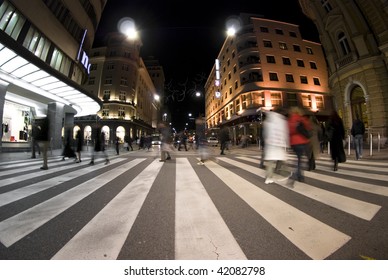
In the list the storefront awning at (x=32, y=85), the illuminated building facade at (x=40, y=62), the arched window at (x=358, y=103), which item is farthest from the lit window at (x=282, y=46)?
the storefront awning at (x=32, y=85)

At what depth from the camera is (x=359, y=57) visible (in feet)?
54.3

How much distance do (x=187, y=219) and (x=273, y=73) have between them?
120 ft

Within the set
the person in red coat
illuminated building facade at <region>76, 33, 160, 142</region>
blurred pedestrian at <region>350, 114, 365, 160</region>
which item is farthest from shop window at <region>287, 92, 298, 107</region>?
the person in red coat

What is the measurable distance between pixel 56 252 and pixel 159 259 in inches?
38.5

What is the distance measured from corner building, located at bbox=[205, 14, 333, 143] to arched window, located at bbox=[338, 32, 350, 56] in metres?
13.6

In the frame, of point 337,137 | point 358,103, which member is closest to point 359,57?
point 358,103

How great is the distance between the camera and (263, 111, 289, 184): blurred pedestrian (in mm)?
4566

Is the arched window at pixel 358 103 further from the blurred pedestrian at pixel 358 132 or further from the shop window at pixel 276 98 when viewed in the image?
the shop window at pixel 276 98

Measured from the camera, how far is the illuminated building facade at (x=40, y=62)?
11.8m

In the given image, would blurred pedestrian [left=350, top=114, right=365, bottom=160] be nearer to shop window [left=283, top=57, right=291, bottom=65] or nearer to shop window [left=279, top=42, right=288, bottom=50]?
shop window [left=283, top=57, right=291, bottom=65]

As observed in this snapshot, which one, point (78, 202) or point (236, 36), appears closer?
point (78, 202)

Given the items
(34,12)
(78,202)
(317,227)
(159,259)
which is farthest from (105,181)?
(34,12)
